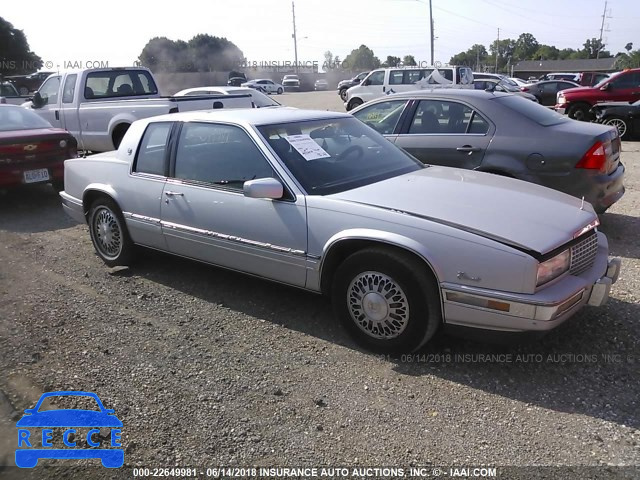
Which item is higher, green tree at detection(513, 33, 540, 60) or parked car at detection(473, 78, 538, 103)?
green tree at detection(513, 33, 540, 60)

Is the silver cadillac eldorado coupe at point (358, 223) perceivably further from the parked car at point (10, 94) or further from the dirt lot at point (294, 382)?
the parked car at point (10, 94)

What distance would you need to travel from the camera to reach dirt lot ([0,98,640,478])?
2688 mm

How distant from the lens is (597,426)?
281 centimetres

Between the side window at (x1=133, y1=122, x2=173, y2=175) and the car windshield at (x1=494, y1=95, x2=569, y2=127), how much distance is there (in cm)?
355

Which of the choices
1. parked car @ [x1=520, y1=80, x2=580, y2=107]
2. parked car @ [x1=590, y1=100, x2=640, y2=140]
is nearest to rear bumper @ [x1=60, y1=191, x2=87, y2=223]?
parked car @ [x1=590, y1=100, x2=640, y2=140]

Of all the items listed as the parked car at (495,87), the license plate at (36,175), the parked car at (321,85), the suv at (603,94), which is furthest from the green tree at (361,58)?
the license plate at (36,175)

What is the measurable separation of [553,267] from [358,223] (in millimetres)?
1190

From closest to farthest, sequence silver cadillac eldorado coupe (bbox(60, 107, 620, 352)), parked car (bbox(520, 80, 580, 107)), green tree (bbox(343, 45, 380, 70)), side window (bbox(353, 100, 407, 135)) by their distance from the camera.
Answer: silver cadillac eldorado coupe (bbox(60, 107, 620, 352)) < side window (bbox(353, 100, 407, 135)) < parked car (bbox(520, 80, 580, 107)) < green tree (bbox(343, 45, 380, 70))

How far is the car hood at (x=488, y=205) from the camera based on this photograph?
3158 mm

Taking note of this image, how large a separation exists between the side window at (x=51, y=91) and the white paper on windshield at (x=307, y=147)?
8468mm

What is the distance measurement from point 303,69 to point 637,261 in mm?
75215

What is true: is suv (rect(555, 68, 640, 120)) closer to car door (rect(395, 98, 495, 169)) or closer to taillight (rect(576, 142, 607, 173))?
car door (rect(395, 98, 495, 169))

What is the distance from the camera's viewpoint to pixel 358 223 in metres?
3.47

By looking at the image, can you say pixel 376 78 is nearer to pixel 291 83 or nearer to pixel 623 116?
pixel 623 116
